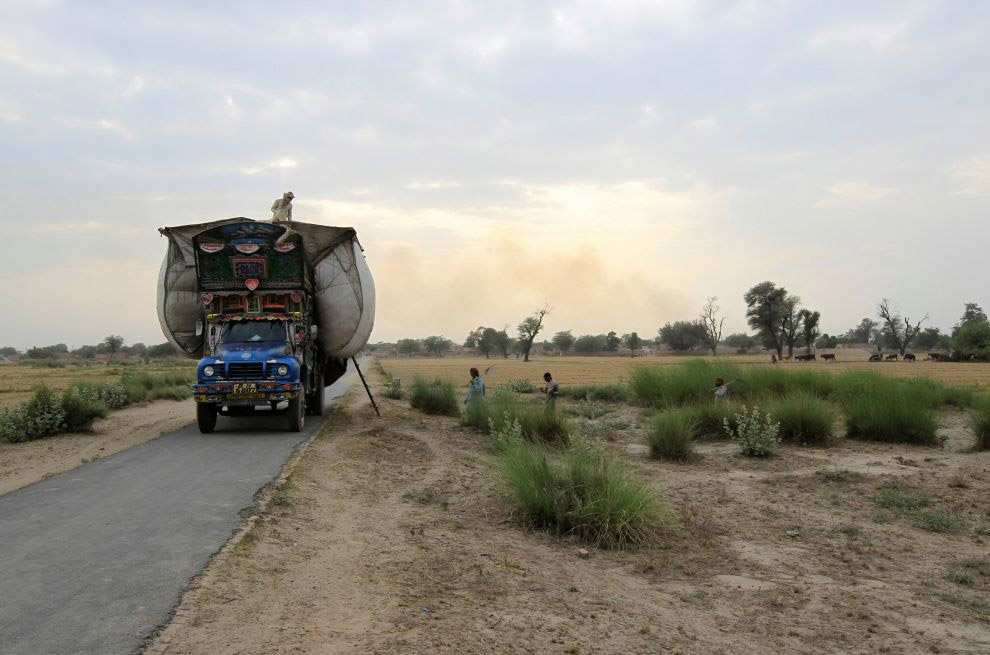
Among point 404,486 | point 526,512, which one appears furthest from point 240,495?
point 526,512

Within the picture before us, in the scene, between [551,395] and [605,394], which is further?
[605,394]

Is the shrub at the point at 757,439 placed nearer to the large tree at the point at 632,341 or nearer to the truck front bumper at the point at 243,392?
the truck front bumper at the point at 243,392

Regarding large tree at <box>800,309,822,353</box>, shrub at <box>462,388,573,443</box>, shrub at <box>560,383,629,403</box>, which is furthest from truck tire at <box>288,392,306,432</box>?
large tree at <box>800,309,822,353</box>

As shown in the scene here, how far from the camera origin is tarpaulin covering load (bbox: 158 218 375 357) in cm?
1580

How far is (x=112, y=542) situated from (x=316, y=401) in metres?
12.7

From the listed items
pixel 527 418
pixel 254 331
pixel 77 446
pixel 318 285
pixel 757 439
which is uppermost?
pixel 318 285

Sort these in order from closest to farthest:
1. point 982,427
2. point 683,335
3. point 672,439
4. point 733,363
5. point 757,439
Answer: point 672,439, point 757,439, point 982,427, point 733,363, point 683,335

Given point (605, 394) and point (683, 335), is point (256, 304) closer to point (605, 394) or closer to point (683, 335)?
point (605, 394)

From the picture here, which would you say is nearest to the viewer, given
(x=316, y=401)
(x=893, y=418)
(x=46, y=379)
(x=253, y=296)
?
(x=893, y=418)

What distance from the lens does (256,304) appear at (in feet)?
51.3

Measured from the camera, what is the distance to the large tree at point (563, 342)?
192m

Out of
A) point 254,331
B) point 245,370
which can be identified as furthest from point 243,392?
point 254,331

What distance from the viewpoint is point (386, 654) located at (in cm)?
407

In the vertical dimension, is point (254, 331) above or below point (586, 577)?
above
